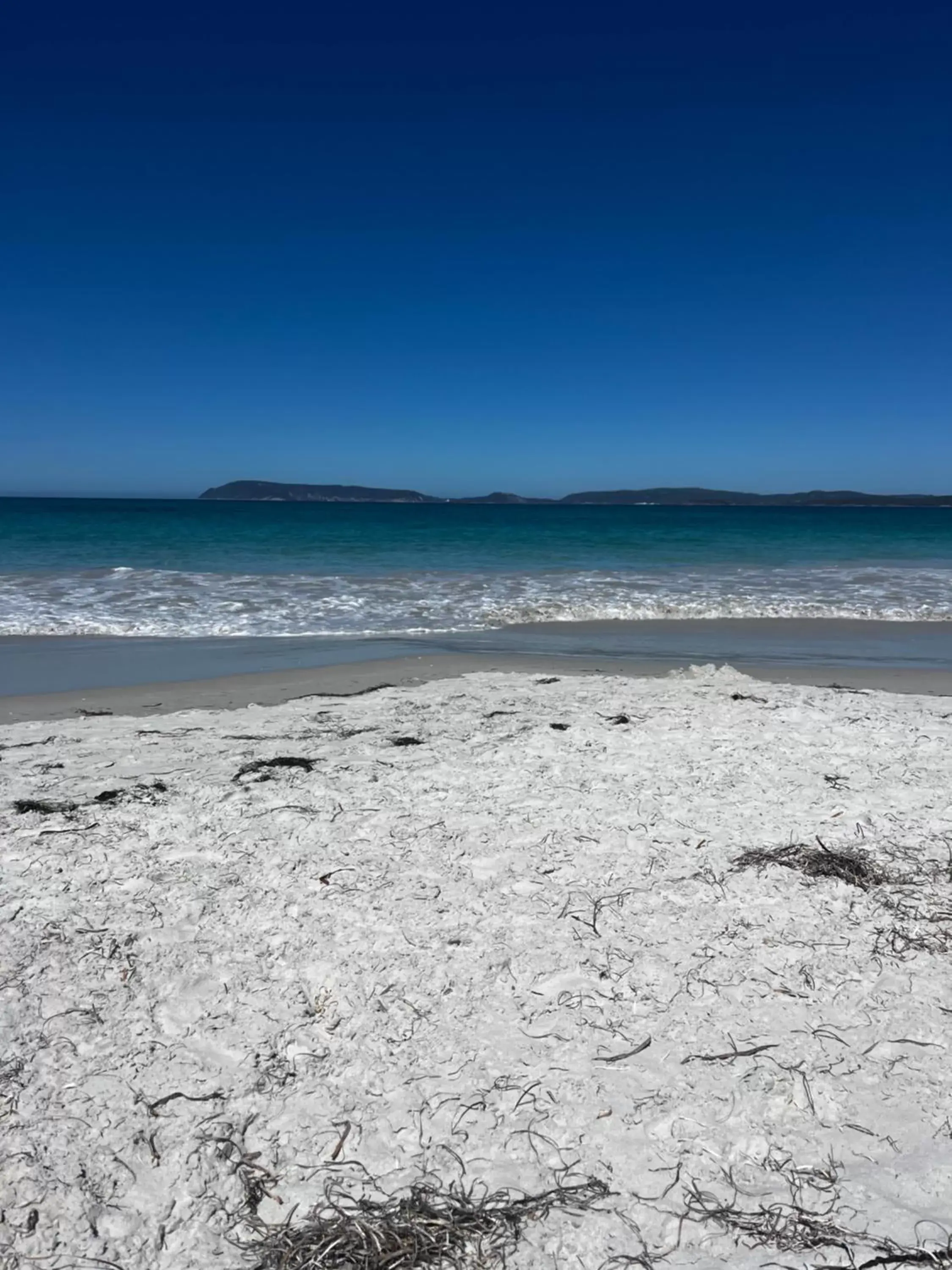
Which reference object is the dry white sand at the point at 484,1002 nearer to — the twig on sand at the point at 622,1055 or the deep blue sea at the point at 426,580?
the twig on sand at the point at 622,1055

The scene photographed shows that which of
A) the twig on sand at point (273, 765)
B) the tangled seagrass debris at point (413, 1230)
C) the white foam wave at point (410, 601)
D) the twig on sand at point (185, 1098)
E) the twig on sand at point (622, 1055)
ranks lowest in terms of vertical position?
the tangled seagrass debris at point (413, 1230)

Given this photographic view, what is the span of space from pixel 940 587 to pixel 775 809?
46.6 feet

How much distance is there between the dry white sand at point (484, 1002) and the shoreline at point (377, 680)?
2173mm

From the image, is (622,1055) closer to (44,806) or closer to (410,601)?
(44,806)

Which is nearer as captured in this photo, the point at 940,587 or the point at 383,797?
the point at 383,797

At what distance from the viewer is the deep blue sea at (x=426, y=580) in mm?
12039

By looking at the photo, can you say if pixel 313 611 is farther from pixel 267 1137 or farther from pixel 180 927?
pixel 267 1137

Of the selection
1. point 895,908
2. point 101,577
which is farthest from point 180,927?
point 101,577

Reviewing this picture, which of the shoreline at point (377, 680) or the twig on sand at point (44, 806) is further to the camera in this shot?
the shoreline at point (377, 680)

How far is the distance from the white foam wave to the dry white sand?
7.06 meters

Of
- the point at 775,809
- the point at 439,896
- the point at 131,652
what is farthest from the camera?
the point at 131,652

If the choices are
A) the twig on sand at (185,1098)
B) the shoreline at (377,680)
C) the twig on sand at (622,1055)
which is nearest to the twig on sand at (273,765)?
the shoreline at (377,680)

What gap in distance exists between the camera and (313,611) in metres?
12.6

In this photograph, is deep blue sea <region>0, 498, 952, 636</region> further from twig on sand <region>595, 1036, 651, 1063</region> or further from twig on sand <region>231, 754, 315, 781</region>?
twig on sand <region>595, 1036, 651, 1063</region>
